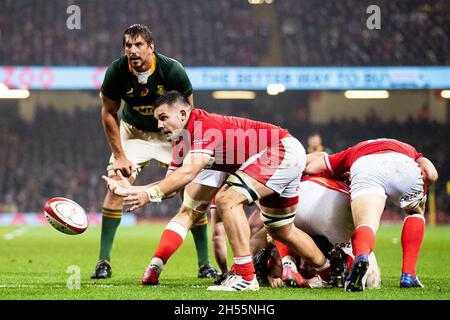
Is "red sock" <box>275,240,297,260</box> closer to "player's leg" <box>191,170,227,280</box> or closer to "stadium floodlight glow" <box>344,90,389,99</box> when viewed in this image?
"player's leg" <box>191,170,227,280</box>

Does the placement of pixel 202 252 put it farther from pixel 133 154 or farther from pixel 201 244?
pixel 133 154

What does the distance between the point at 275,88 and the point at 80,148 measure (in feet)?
22.7

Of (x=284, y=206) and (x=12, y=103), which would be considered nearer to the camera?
(x=284, y=206)

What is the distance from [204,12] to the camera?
26109mm

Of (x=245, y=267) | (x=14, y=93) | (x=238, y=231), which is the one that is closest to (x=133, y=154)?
(x=238, y=231)

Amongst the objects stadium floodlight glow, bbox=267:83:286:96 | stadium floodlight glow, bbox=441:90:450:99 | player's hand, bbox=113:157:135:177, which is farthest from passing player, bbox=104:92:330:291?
stadium floodlight glow, bbox=441:90:450:99

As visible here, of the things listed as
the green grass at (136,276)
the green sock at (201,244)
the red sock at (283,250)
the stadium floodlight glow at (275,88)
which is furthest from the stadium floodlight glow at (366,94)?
the red sock at (283,250)

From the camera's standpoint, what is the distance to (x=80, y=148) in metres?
25.9

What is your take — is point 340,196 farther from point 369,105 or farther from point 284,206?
point 369,105

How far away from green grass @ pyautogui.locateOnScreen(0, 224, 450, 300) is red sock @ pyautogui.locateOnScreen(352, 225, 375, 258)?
0.92ft

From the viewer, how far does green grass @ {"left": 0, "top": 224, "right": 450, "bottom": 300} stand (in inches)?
196
